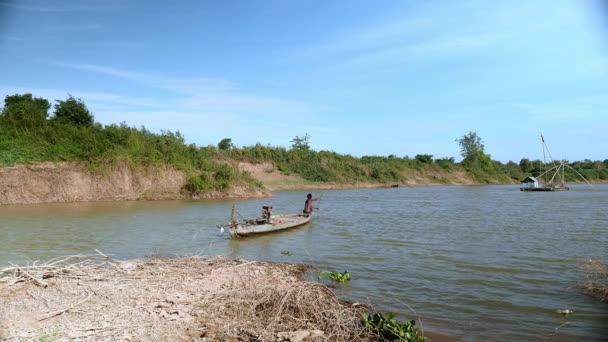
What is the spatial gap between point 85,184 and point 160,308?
25652 millimetres

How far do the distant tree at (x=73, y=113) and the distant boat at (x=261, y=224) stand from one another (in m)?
22.8

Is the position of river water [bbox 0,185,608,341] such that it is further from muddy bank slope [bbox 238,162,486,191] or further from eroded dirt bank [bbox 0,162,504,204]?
muddy bank slope [bbox 238,162,486,191]

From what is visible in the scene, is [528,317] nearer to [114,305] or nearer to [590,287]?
[590,287]

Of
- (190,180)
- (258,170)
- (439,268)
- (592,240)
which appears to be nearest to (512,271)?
(439,268)

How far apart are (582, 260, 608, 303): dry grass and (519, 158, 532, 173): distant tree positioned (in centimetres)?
8704

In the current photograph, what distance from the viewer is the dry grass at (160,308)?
5156mm

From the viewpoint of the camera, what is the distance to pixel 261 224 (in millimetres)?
14836

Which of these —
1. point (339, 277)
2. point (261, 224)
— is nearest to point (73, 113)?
point (261, 224)

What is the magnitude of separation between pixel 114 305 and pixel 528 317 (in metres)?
6.34

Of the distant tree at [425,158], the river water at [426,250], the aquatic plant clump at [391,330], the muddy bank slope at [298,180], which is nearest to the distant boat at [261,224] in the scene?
the river water at [426,250]

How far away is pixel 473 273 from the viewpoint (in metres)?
9.64

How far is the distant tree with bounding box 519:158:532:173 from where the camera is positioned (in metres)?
86.9

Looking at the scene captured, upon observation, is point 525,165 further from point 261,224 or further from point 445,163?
point 261,224

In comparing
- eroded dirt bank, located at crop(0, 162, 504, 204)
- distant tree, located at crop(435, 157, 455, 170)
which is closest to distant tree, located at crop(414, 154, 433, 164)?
distant tree, located at crop(435, 157, 455, 170)
